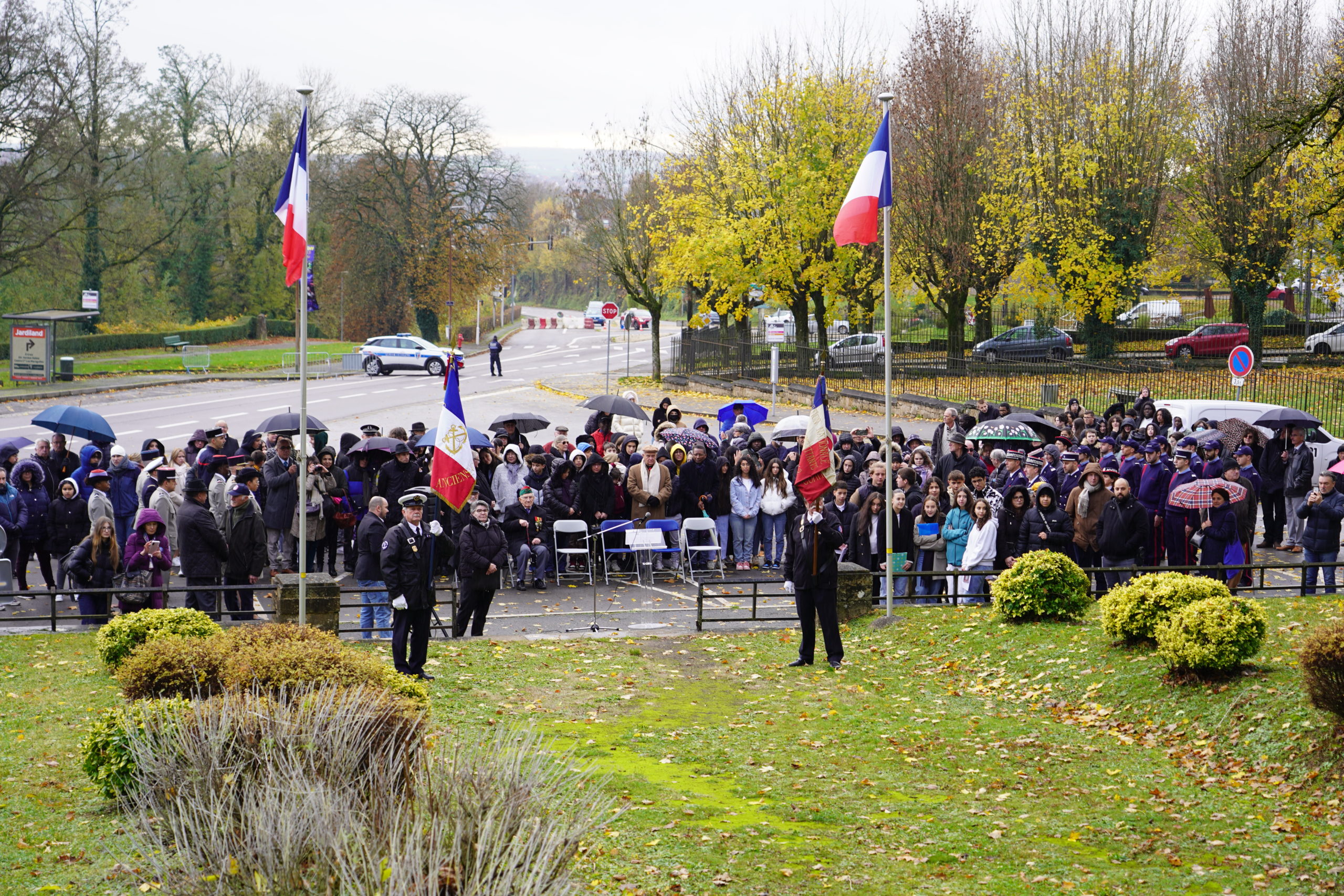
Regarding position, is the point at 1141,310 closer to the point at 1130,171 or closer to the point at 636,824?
the point at 1130,171

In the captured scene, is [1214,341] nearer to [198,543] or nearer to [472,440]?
[472,440]

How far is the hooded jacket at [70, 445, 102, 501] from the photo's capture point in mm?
17000

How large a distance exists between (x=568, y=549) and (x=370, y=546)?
3777 mm

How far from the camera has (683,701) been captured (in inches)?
441

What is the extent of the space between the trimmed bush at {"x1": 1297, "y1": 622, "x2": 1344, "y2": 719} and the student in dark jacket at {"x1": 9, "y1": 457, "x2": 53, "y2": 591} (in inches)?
582

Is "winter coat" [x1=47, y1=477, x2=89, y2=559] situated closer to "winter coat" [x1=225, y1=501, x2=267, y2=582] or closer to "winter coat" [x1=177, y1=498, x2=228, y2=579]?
"winter coat" [x1=225, y1=501, x2=267, y2=582]

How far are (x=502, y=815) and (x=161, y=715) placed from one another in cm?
316

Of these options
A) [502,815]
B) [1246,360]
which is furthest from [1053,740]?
[1246,360]

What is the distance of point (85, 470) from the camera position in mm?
17234

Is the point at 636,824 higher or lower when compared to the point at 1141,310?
lower

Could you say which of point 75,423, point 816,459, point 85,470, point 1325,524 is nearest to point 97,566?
point 85,470

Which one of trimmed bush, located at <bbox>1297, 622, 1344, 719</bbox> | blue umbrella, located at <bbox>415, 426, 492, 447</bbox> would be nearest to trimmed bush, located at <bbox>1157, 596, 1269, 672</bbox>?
trimmed bush, located at <bbox>1297, 622, 1344, 719</bbox>

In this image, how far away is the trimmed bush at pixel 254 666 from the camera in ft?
28.0

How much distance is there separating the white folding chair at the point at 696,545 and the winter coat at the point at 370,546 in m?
4.91
